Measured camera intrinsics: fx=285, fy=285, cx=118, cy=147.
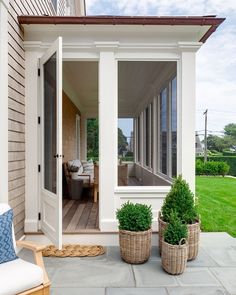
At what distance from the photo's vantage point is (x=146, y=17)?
12.6 feet

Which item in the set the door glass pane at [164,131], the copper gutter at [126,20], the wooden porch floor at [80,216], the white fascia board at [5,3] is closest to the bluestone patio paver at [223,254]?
the wooden porch floor at [80,216]

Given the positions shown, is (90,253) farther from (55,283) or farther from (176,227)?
(176,227)

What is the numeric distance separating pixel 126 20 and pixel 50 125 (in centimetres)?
177

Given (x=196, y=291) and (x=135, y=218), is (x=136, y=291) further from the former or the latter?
(x=135, y=218)

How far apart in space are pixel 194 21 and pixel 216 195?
6.21 m

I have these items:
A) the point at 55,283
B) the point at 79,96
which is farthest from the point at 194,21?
the point at 79,96

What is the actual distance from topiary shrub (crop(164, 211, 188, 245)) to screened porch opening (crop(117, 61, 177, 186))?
1494 mm

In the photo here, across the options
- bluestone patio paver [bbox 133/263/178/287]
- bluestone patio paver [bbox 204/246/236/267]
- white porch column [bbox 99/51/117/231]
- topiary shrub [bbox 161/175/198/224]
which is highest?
white porch column [bbox 99/51/117/231]

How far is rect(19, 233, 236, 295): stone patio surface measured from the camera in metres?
2.84

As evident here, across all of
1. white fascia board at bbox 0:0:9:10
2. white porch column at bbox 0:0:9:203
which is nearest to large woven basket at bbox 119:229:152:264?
white porch column at bbox 0:0:9:203

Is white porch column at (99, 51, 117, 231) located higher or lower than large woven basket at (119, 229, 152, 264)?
higher

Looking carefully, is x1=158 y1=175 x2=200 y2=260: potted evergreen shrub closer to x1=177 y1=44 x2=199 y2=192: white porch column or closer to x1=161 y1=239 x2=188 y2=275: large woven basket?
x1=161 y1=239 x2=188 y2=275: large woven basket

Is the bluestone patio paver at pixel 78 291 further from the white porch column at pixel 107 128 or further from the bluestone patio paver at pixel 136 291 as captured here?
the white porch column at pixel 107 128

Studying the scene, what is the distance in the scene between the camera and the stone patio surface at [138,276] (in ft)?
9.30
